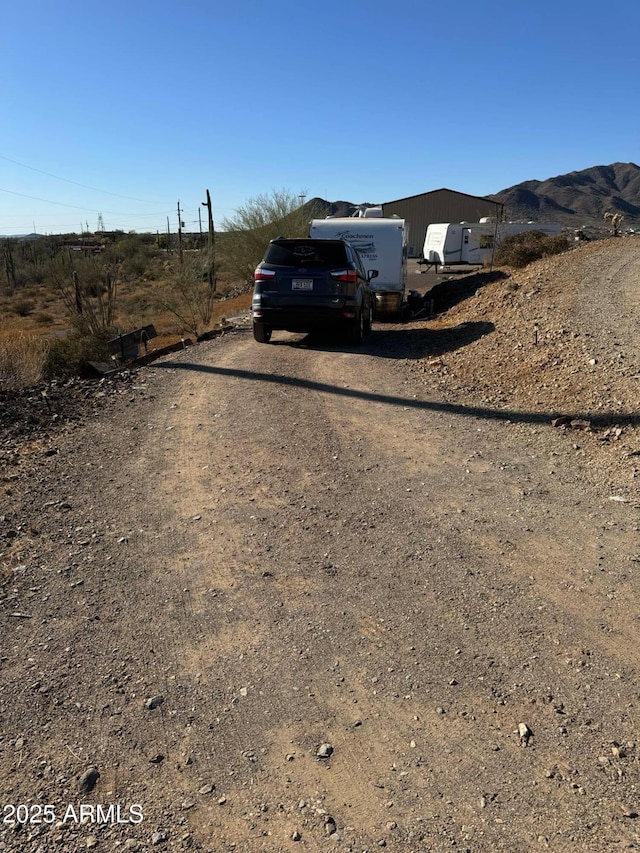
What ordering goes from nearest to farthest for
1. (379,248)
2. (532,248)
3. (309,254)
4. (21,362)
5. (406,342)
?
(309,254)
(406,342)
(21,362)
(379,248)
(532,248)

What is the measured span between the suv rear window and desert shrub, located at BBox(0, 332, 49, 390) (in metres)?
5.04

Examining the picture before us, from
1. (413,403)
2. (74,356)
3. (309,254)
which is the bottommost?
(74,356)

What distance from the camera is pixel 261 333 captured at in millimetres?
11953

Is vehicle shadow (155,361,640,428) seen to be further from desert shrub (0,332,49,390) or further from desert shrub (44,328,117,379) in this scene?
desert shrub (44,328,117,379)

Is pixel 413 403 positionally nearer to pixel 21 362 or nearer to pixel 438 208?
pixel 21 362

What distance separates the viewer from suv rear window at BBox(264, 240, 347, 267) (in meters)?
11.0

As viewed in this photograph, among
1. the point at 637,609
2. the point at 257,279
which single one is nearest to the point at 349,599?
the point at 637,609

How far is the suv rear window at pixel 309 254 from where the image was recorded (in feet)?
36.0

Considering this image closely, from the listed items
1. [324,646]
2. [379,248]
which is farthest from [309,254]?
[324,646]

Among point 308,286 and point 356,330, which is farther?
point 356,330

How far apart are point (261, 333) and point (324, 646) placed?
938cm

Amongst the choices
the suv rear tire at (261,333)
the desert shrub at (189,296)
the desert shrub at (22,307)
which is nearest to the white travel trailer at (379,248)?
the desert shrub at (189,296)

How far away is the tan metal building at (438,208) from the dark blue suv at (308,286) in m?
58.7

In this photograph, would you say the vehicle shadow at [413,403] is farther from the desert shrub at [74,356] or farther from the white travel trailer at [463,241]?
the white travel trailer at [463,241]
